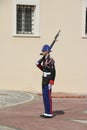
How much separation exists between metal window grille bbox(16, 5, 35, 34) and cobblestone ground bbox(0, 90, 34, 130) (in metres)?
2.48

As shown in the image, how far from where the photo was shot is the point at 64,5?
19094 millimetres

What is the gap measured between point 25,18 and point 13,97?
12.5ft

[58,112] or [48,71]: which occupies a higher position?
[48,71]

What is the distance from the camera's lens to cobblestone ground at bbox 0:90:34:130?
15.5m

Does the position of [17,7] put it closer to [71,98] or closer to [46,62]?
[71,98]

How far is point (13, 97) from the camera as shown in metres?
16.9

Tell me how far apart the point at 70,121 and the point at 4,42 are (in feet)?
23.2

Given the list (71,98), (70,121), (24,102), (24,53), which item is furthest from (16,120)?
(24,53)

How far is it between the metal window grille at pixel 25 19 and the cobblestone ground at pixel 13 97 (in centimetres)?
248

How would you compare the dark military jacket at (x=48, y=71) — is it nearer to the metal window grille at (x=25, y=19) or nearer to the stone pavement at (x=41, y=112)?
the stone pavement at (x=41, y=112)

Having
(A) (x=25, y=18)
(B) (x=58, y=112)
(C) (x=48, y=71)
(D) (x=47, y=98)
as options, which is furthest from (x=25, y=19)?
(D) (x=47, y=98)

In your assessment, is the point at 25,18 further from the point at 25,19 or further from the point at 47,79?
the point at 47,79

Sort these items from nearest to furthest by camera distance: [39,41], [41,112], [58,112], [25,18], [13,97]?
[41,112] → [58,112] → [13,97] → [39,41] → [25,18]

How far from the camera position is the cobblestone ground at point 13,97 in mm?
15503
